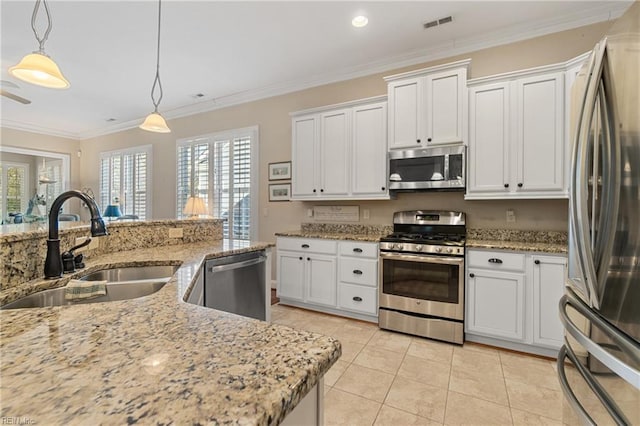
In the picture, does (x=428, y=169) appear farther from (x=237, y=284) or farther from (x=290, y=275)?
(x=237, y=284)

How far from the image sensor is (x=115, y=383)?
0.52m

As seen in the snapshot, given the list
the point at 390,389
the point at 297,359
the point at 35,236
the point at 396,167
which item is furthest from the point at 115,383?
the point at 396,167

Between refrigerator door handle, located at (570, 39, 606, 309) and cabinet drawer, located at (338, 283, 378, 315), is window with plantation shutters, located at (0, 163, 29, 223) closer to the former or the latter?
cabinet drawer, located at (338, 283, 378, 315)

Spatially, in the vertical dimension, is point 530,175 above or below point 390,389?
above

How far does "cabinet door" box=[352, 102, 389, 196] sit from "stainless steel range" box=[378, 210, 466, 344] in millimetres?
647

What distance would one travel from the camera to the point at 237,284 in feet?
7.21

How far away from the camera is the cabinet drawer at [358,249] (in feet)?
10.0

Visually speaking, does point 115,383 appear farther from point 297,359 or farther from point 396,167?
point 396,167

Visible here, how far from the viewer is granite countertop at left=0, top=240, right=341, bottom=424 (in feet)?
1.48

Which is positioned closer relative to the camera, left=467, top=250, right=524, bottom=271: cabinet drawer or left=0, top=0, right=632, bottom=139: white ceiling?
left=467, top=250, right=524, bottom=271: cabinet drawer

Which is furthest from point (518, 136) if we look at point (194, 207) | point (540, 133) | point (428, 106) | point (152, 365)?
point (194, 207)

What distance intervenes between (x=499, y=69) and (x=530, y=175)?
3.99 ft

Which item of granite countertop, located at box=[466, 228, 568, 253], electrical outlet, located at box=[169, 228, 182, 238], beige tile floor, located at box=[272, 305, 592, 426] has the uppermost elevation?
electrical outlet, located at box=[169, 228, 182, 238]

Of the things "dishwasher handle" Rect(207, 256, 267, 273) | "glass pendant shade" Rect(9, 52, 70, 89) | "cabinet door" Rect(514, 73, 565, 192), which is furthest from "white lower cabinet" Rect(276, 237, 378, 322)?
"glass pendant shade" Rect(9, 52, 70, 89)
